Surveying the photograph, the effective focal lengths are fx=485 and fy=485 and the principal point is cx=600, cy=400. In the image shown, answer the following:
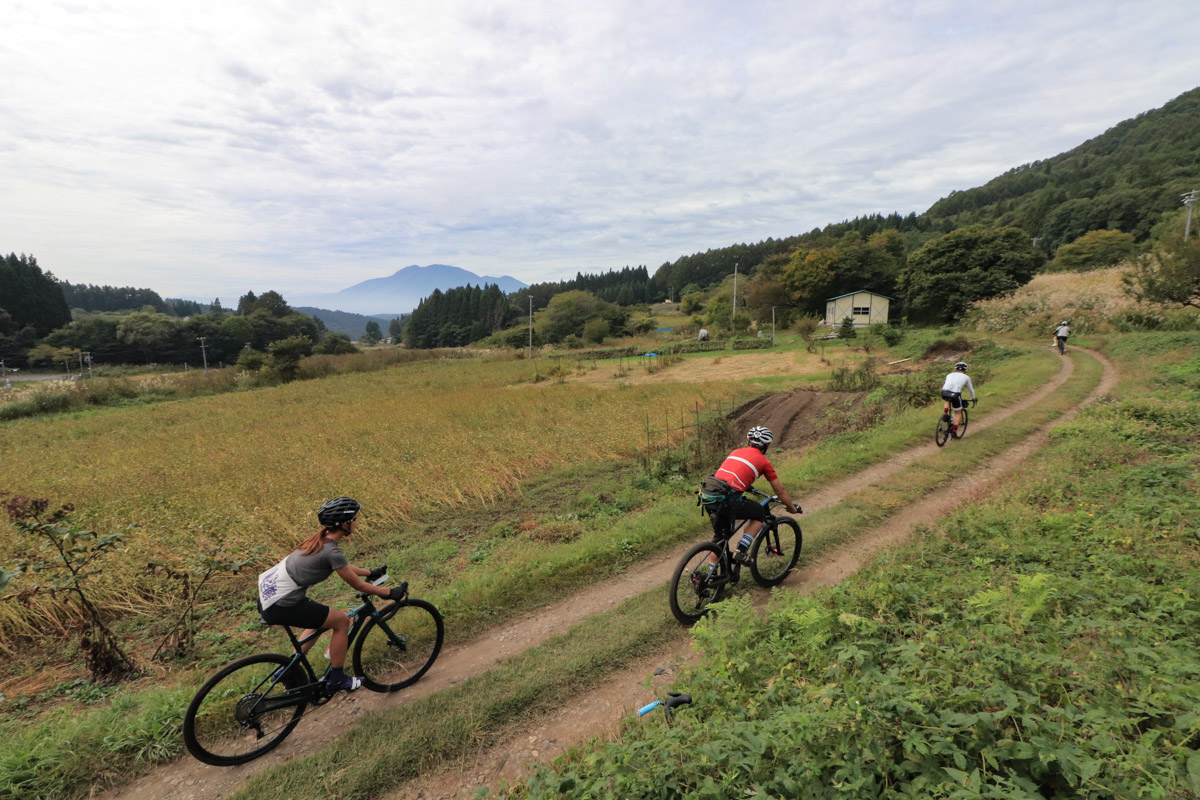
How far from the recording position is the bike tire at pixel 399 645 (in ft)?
16.7

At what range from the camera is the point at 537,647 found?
553cm

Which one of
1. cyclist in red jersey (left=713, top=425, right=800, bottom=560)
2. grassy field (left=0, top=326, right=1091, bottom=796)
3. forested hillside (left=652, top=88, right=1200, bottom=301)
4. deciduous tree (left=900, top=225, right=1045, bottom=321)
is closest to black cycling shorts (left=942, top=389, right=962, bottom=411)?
grassy field (left=0, top=326, right=1091, bottom=796)

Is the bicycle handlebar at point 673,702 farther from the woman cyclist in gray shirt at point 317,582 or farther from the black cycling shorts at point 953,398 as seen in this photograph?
the black cycling shorts at point 953,398

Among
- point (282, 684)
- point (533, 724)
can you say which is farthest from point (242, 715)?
point (533, 724)

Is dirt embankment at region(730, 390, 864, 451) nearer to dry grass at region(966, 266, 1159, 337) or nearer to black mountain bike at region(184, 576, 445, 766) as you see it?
black mountain bike at region(184, 576, 445, 766)

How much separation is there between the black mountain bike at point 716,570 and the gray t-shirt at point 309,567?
11.3ft

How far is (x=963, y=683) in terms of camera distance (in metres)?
3.20

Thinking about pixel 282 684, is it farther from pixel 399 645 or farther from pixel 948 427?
pixel 948 427

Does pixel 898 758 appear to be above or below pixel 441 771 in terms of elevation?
above

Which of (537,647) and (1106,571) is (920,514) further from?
(537,647)

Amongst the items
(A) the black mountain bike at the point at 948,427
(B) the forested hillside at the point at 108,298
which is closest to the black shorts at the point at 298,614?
(A) the black mountain bike at the point at 948,427

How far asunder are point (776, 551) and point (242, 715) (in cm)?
597

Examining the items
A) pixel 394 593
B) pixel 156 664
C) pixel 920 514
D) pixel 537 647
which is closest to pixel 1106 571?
pixel 920 514

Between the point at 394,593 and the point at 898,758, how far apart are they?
4.36 meters
